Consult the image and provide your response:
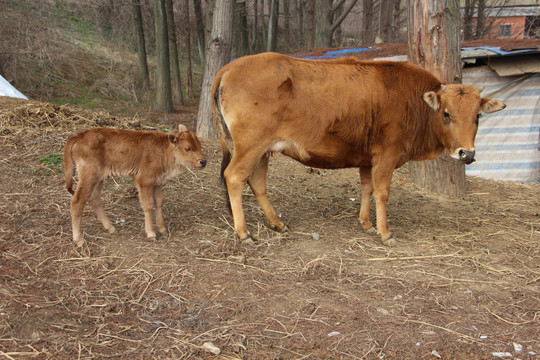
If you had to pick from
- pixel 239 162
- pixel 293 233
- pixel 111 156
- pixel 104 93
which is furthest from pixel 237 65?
pixel 104 93

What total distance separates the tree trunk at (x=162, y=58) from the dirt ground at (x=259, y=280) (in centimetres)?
888

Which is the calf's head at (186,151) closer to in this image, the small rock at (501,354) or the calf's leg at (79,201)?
the calf's leg at (79,201)

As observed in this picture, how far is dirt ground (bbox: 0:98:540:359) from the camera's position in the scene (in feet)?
12.0

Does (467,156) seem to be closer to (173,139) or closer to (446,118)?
(446,118)

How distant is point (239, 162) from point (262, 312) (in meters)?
2.10

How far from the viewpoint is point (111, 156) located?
5.42 meters

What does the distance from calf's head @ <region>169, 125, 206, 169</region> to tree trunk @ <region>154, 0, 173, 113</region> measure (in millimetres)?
11092

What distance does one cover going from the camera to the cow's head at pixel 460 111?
222 inches

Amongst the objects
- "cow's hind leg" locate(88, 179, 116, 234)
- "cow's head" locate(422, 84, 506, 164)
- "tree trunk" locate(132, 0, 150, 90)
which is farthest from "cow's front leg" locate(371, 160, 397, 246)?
"tree trunk" locate(132, 0, 150, 90)

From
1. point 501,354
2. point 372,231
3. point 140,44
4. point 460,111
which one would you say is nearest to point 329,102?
point 460,111

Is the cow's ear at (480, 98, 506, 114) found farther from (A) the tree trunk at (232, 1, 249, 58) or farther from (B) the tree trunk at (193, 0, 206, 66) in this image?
(B) the tree trunk at (193, 0, 206, 66)

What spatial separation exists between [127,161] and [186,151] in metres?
0.70

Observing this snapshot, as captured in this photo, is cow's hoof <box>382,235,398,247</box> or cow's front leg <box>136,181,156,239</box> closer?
cow's front leg <box>136,181,156,239</box>

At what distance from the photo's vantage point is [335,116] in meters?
5.69
